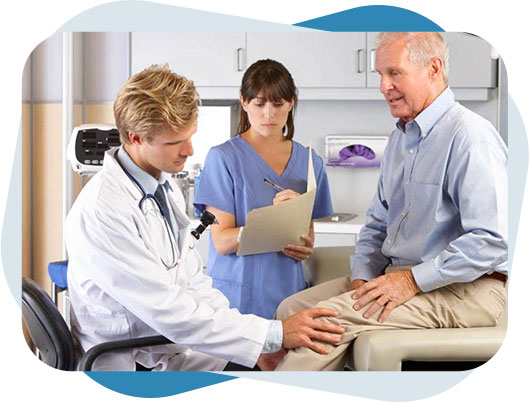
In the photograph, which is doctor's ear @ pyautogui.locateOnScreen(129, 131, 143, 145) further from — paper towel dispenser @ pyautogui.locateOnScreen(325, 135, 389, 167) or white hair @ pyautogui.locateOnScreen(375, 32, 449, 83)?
white hair @ pyautogui.locateOnScreen(375, 32, 449, 83)

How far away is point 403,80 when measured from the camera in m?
2.06

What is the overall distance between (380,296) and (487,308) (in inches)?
10.9

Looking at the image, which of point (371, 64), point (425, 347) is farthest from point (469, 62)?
point (425, 347)

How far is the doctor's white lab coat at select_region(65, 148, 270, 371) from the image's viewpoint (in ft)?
6.40

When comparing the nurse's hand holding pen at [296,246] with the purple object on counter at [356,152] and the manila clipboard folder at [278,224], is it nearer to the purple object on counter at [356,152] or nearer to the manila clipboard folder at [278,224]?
the manila clipboard folder at [278,224]

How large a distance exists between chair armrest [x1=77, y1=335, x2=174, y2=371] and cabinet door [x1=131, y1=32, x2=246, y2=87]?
670 millimetres

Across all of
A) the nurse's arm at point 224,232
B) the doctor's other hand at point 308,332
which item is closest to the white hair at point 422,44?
the nurse's arm at point 224,232

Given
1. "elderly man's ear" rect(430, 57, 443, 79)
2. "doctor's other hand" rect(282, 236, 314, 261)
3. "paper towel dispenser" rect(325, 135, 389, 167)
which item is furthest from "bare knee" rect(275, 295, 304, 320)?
"elderly man's ear" rect(430, 57, 443, 79)

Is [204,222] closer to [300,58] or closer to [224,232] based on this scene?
[224,232]

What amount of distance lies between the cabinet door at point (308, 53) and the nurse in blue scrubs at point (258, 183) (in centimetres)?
3

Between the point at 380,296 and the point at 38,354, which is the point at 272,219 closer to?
the point at 380,296

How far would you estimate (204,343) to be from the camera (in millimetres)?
2023

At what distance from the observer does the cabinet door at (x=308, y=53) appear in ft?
6.89
